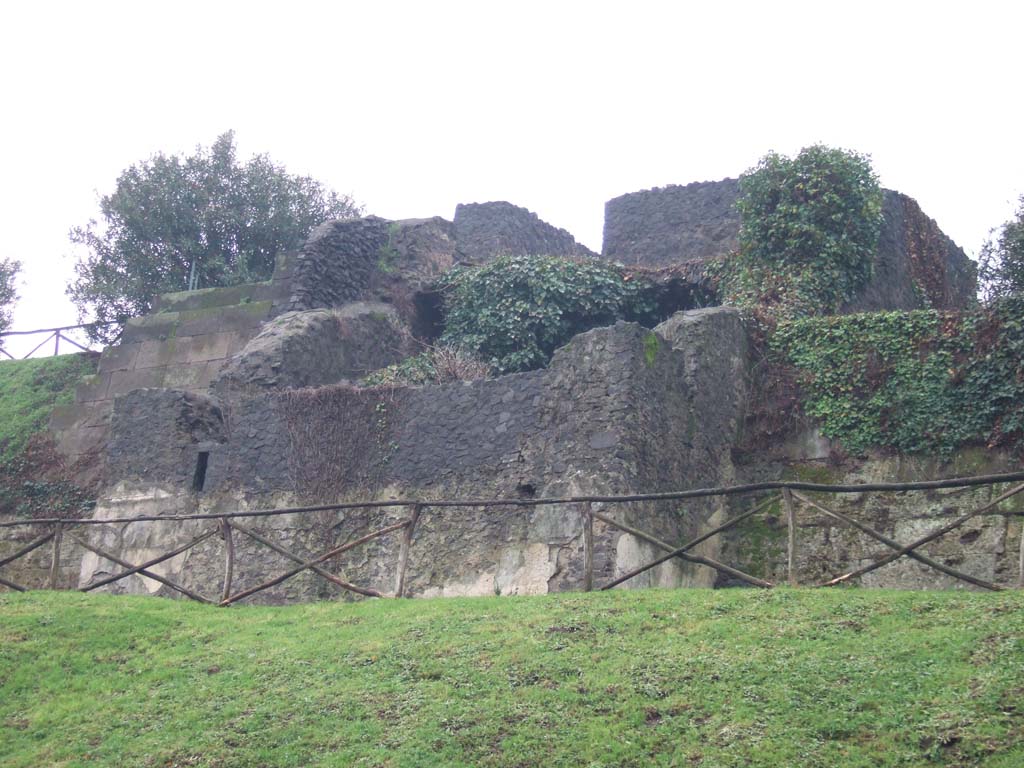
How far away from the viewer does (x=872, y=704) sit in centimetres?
776

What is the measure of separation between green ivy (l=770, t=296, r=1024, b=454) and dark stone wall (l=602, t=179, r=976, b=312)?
2.88 metres

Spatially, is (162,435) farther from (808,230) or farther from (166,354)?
(808,230)

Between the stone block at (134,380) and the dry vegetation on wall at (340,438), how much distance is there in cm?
461

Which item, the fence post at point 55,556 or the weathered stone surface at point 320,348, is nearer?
the fence post at point 55,556

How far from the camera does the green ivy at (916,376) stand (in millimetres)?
13859

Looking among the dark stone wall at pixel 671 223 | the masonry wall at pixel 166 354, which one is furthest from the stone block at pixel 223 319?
the dark stone wall at pixel 671 223

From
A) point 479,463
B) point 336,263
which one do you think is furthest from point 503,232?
point 479,463

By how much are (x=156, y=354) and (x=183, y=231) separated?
713 centimetres

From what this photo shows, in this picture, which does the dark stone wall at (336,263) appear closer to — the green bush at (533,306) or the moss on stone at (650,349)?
the green bush at (533,306)

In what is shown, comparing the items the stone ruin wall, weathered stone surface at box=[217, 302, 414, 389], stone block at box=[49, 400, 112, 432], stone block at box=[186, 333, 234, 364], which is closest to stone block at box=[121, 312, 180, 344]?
stone block at box=[186, 333, 234, 364]

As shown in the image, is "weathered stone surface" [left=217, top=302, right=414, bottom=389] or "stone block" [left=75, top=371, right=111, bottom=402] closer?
"weathered stone surface" [left=217, top=302, right=414, bottom=389]

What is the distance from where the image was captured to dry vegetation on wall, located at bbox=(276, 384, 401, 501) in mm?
15180

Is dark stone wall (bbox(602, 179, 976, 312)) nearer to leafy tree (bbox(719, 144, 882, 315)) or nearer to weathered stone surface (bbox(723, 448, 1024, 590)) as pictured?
leafy tree (bbox(719, 144, 882, 315))

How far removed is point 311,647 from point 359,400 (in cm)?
533
